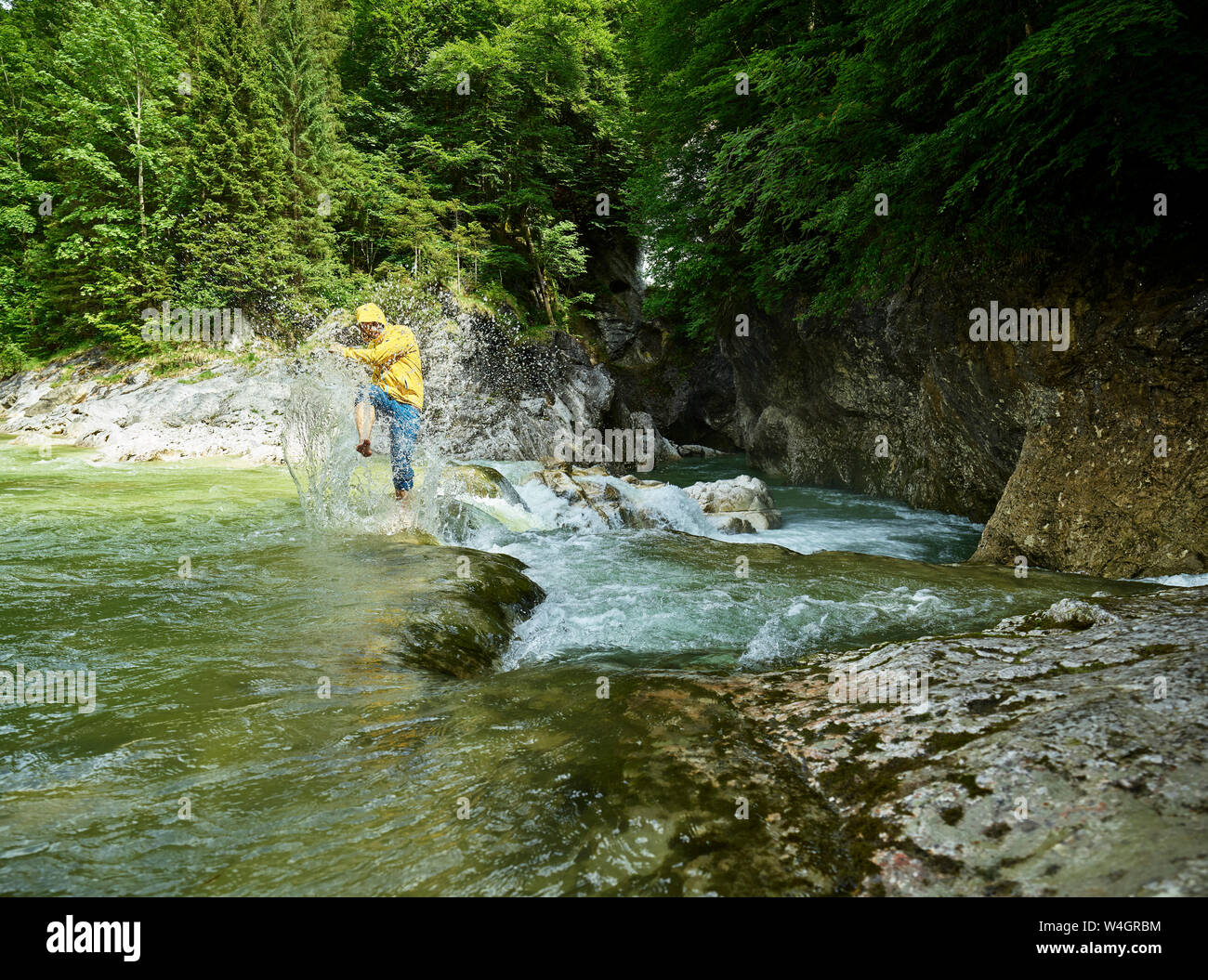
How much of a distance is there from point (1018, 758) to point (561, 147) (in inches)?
1048

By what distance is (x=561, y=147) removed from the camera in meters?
23.9

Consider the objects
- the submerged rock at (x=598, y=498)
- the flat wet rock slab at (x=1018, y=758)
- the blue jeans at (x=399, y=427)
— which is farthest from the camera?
the submerged rock at (x=598, y=498)

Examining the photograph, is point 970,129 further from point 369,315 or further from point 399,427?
point 399,427

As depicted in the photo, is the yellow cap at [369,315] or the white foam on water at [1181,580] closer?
the white foam on water at [1181,580]

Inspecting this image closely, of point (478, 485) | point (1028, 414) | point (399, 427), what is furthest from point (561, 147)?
A: point (1028, 414)

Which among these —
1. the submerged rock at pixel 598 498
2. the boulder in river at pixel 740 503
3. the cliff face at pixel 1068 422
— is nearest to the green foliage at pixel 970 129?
the cliff face at pixel 1068 422

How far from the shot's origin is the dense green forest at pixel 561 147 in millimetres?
6027

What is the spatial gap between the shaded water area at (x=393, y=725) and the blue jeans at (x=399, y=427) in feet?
4.42

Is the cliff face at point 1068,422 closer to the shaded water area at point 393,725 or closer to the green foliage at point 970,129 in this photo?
the green foliage at point 970,129

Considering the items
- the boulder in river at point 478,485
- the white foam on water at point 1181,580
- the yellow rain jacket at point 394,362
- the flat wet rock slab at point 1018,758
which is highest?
the yellow rain jacket at point 394,362

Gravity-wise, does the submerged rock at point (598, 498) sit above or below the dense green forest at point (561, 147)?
below

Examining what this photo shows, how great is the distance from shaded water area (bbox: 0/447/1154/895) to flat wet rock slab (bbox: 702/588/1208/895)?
0.53ft

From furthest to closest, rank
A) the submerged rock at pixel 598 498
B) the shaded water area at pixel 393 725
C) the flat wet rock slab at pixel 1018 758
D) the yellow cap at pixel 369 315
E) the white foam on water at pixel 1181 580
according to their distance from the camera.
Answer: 1. the submerged rock at pixel 598 498
2. the yellow cap at pixel 369 315
3. the white foam on water at pixel 1181 580
4. the shaded water area at pixel 393 725
5. the flat wet rock slab at pixel 1018 758
